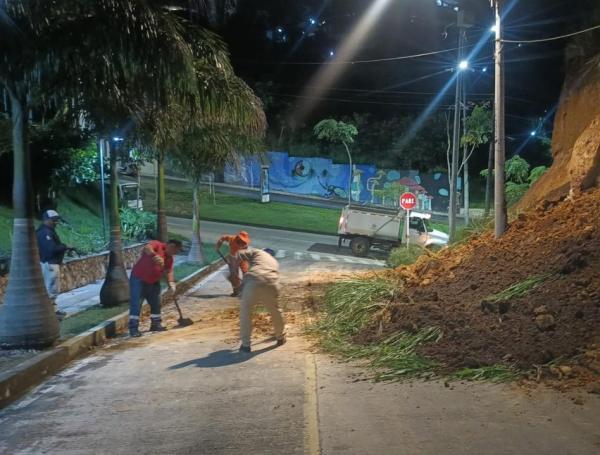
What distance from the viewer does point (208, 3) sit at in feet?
33.5

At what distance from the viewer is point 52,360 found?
7.61 metres

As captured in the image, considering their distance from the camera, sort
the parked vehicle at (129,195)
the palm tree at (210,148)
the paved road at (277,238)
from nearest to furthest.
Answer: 1. the palm tree at (210,148)
2. the parked vehicle at (129,195)
3. the paved road at (277,238)

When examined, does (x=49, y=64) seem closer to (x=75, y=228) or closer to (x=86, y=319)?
(x=86, y=319)

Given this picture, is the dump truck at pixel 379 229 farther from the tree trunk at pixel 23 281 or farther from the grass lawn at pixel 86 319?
the tree trunk at pixel 23 281

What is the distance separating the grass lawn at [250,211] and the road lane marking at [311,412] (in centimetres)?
2874

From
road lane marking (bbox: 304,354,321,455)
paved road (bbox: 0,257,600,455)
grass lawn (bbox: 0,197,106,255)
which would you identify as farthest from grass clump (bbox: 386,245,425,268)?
road lane marking (bbox: 304,354,321,455)

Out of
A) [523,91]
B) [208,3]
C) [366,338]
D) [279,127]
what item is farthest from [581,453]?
[279,127]

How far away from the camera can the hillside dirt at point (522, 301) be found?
631 cm

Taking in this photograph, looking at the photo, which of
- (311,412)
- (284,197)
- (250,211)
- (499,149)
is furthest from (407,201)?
(284,197)

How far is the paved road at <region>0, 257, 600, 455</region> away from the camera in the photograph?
4.64 meters

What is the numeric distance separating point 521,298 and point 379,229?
21.6 m

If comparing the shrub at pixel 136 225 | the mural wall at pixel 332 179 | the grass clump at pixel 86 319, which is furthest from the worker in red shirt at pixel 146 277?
the mural wall at pixel 332 179

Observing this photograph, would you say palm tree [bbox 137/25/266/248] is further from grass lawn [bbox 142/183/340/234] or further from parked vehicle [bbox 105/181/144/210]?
grass lawn [bbox 142/183/340/234]

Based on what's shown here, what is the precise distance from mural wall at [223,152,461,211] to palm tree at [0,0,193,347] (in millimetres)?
37699
